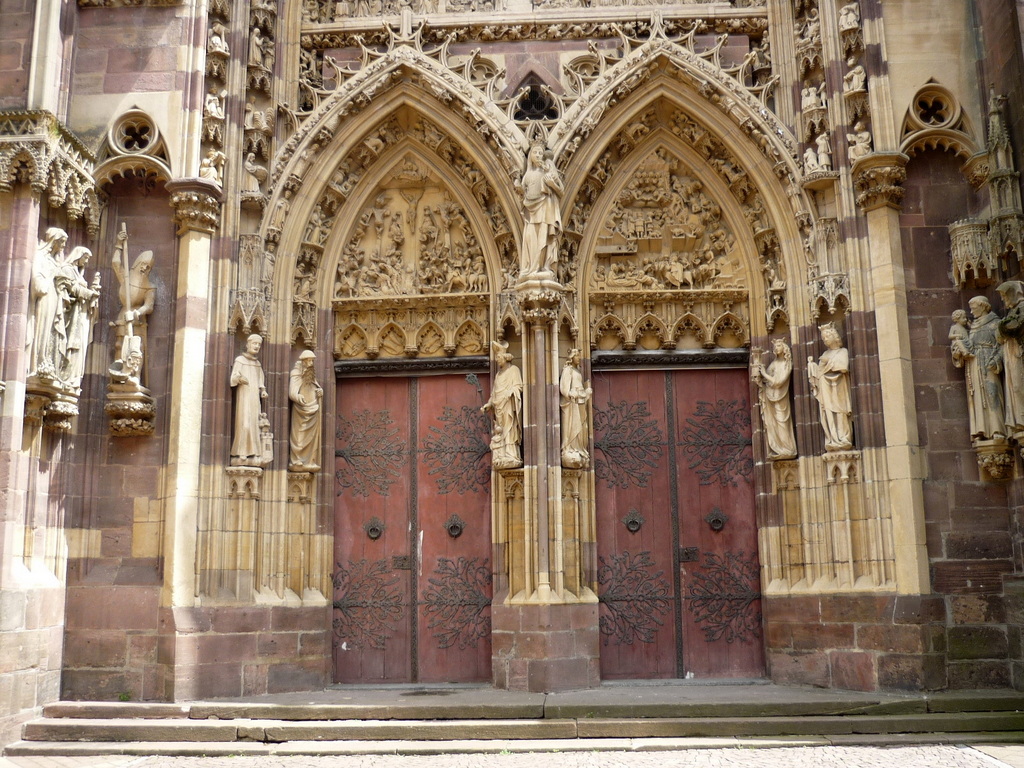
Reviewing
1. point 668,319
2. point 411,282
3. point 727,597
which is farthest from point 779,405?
point 411,282

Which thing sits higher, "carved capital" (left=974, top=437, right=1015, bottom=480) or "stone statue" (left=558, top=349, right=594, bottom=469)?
"stone statue" (left=558, top=349, right=594, bottom=469)

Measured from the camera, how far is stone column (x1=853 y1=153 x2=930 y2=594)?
9680 millimetres

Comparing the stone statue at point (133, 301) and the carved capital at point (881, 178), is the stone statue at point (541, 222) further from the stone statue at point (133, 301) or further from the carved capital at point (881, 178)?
the stone statue at point (133, 301)

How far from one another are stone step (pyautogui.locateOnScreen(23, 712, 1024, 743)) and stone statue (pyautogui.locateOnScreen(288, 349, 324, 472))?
291 cm

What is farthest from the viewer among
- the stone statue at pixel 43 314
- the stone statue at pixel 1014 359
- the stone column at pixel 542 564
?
the stone column at pixel 542 564

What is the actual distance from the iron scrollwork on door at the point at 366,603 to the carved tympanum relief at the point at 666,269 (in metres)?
3.50

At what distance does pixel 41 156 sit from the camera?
938 cm

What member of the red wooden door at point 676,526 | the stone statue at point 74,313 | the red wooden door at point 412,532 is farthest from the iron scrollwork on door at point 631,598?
the stone statue at point 74,313

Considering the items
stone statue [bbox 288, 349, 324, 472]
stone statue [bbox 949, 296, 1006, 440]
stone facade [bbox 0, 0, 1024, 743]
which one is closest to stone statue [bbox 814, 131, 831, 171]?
stone facade [bbox 0, 0, 1024, 743]

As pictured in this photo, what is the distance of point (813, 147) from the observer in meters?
11.1

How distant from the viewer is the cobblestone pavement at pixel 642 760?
7934mm

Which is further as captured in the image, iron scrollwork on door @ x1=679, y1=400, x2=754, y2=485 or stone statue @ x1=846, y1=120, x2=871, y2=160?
iron scrollwork on door @ x1=679, y1=400, x2=754, y2=485

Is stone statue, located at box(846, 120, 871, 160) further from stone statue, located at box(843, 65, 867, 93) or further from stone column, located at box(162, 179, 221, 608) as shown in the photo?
stone column, located at box(162, 179, 221, 608)

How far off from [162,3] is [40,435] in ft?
15.2
